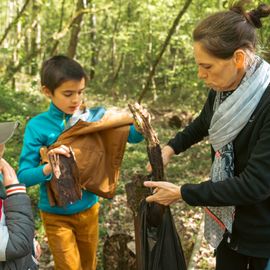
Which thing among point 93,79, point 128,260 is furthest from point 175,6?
point 128,260

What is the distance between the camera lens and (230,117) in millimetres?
2098

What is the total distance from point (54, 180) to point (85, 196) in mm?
379

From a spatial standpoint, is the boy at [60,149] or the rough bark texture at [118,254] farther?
the rough bark texture at [118,254]

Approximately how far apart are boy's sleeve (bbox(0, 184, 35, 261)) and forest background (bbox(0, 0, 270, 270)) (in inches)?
67.6

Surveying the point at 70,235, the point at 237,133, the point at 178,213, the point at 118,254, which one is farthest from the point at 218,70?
the point at 178,213

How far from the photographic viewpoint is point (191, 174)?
24.3 ft

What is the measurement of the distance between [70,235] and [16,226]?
3.15 ft

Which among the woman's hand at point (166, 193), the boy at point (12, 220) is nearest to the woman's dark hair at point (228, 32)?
the woman's hand at point (166, 193)

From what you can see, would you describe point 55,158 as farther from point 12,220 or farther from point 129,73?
point 129,73

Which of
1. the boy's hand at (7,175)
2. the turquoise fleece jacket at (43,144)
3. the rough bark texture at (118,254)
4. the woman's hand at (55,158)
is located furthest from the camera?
the rough bark texture at (118,254)

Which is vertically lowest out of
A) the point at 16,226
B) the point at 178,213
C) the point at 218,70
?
the point at 178,213

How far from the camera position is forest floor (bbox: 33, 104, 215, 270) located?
4.23 metres

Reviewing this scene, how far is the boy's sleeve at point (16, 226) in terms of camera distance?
2.04 meters

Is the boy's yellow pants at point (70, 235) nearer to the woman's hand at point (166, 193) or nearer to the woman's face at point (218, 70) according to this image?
the woman's hand at point (166, 193)
